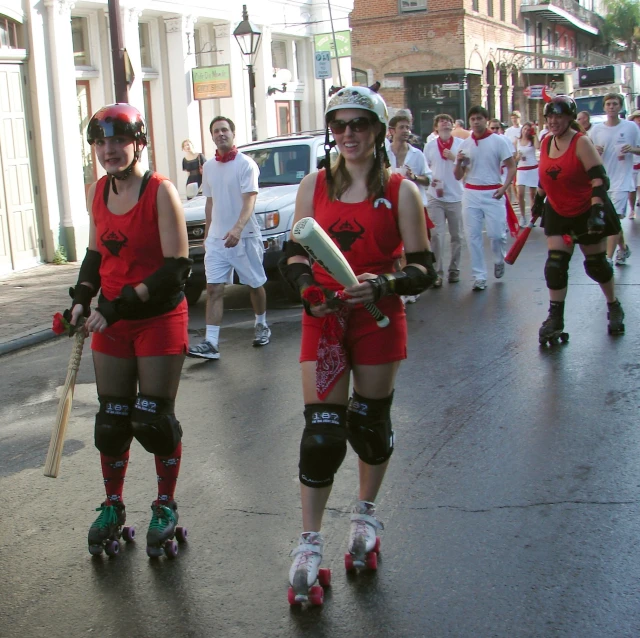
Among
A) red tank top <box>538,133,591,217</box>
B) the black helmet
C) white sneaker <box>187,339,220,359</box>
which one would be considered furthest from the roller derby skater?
white sneaker <box>187,339,220,359</box>

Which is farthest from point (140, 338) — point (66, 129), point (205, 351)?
point (66, 129)

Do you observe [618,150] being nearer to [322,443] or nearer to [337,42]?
[322,443]

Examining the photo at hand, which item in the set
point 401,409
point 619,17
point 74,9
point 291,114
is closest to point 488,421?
point 401,409

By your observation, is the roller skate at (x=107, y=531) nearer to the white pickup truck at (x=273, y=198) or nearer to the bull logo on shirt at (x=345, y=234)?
the bull logo on shirt at (x=345, y=234)

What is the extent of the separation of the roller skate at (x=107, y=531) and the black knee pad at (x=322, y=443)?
36.8 inches

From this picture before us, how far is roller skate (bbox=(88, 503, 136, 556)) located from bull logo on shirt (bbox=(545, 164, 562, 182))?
479 cm

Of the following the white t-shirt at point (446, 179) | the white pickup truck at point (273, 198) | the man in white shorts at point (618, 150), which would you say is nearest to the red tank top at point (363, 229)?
the white pickup truck at point (273, 198)

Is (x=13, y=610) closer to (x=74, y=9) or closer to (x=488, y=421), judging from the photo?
(x=488, y=421)

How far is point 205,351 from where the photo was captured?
7934 mm

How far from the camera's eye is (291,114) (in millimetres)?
23547

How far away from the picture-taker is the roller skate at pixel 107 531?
159 inches

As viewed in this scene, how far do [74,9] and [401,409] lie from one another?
493 inches

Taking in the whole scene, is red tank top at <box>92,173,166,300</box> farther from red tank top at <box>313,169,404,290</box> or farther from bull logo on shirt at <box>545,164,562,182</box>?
bull logo on shirt at <box>545,164,562,182</box>

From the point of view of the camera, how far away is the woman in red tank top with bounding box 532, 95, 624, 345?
289 inches
